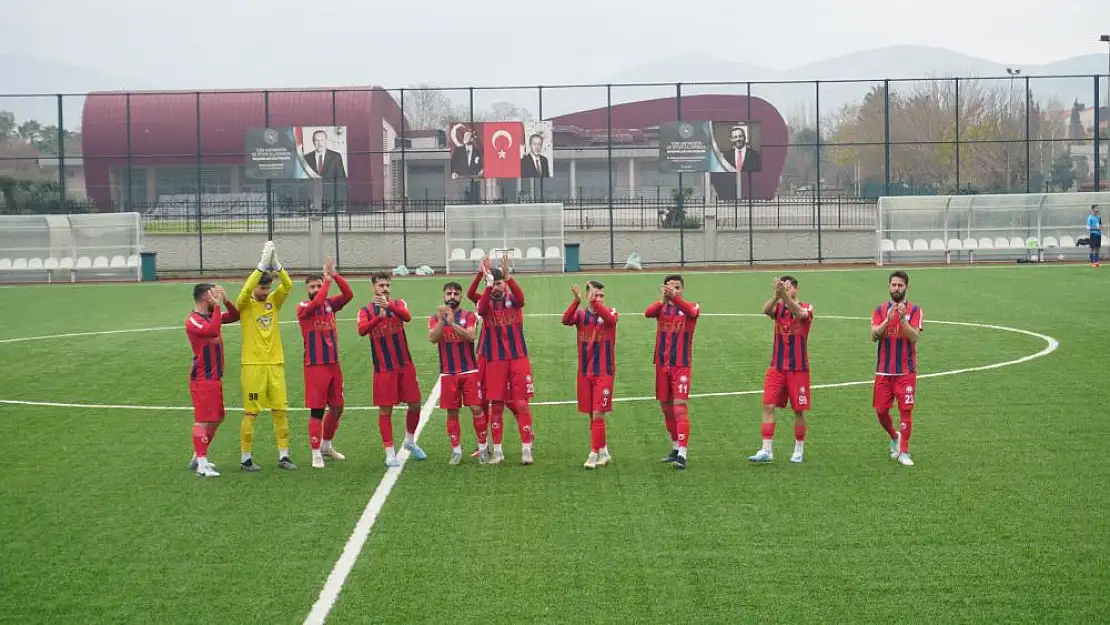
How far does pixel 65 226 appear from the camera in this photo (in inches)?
1823

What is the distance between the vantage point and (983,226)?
46.9 metres

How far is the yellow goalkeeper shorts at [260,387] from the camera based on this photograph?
41.1ft

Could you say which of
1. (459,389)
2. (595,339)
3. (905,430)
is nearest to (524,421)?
(459,389)

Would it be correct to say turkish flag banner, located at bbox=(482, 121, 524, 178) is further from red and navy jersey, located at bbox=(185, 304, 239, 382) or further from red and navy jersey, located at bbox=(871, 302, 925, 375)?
red and navy jersey, located at bbox=(871, 302, 925, 375)

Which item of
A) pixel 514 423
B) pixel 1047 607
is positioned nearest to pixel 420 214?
pixel 514 423

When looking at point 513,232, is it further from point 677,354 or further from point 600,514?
point 600,514

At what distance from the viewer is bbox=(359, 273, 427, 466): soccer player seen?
12.4m

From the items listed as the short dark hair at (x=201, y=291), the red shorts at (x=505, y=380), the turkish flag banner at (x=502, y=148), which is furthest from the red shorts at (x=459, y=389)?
the turkish flag banner at (x=502, y=148)

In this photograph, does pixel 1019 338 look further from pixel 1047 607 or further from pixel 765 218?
pixel 765 218

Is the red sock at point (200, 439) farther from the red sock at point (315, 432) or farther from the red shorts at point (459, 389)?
the red shorts at point (459, 389)

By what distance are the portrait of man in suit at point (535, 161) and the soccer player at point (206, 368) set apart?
113 feet

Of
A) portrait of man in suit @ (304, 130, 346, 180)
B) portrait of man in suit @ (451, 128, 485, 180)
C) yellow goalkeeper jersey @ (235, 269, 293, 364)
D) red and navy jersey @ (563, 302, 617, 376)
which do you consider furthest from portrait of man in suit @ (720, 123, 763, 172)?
yellow goalkeeper jersey @ (235, 269, 293, 364)

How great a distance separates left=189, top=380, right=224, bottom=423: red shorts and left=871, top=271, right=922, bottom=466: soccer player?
258 inches

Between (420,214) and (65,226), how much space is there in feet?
46.9
